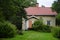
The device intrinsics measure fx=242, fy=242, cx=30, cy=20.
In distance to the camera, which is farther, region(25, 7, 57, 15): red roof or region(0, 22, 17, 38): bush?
region(25, 7, 57, 15): red roof

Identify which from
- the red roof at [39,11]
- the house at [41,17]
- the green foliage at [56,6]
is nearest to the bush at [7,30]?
the green foliage at [56,6]

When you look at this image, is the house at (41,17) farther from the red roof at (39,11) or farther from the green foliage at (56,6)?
the green foliage at (56,6)

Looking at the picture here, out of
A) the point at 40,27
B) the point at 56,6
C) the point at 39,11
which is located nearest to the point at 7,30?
the point at 40,27

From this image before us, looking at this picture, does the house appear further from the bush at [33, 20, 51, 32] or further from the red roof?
the bush at [33, 20, 51, 32]

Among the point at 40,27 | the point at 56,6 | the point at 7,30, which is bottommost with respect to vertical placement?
the point at 40,27

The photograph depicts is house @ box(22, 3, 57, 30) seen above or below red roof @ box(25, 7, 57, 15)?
below

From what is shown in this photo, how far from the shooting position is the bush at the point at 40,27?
43562 millimetres

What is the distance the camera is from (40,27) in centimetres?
4447

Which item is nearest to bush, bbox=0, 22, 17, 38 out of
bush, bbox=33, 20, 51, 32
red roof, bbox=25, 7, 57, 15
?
bush, bbox=33, 20, 51, 32

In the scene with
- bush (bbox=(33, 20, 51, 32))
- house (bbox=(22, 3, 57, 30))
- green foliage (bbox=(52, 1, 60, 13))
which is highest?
green foliage (bbox=(52, 1, 60, 13))

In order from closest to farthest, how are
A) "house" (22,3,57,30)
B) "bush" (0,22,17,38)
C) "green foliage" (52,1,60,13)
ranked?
"bush" (0,22,17,38)
"green foliage" (52,1,60,13)
"house" (22,3,57,30)

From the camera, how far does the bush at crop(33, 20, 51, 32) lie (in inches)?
1715

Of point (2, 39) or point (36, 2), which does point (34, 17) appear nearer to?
point (36, 2)

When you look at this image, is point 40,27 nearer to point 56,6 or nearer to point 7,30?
point 56,6
